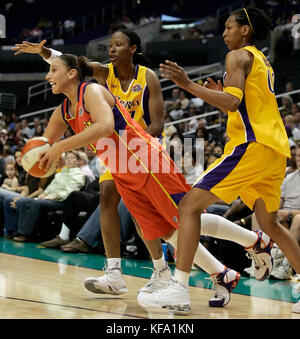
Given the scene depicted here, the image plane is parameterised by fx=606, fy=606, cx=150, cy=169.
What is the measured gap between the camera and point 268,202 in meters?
3.99

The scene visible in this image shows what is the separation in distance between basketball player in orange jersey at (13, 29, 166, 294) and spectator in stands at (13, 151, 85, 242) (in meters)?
3.37

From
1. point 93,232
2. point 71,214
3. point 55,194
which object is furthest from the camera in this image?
point 55,194

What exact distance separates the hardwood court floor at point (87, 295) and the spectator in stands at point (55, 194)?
1.25m

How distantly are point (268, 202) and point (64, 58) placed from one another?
1.68 m

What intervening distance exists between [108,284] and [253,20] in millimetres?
2110

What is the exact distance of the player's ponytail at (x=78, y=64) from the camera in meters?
4.12

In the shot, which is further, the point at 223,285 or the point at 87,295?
the point at 87,295

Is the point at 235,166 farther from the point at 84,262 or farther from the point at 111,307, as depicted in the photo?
the point at 84,262

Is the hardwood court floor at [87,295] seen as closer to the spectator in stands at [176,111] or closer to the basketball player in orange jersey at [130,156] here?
the basketball player in orange jersey at [130,156]

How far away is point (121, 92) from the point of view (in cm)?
479

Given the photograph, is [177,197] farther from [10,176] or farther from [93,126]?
[10,176]

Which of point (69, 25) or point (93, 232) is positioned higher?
point (69, 25)

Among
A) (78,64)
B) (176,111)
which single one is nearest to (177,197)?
(78,64)
